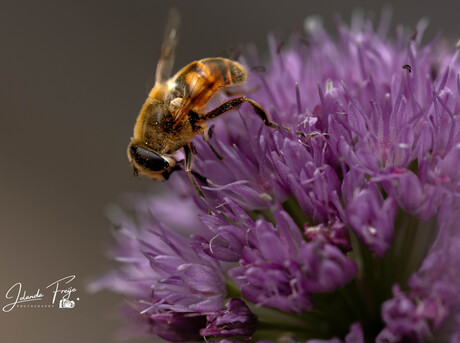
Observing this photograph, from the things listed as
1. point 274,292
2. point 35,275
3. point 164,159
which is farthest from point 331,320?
point 35,275

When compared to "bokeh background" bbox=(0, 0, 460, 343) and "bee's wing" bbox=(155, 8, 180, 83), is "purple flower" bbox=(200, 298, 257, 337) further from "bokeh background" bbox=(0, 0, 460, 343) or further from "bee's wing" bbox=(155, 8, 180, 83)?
"bokeh background" bbox=(0, 0, 460, 343)

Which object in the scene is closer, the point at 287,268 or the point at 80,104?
the point at 287,268

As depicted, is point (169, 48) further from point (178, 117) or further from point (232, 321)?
point (232, 321)

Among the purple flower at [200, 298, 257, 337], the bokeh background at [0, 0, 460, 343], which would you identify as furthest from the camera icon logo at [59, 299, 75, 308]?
the bokeh background at [0, 0, 460, 343]

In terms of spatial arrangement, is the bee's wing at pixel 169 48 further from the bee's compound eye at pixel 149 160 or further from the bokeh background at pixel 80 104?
the bokeh background at pixel 80 104

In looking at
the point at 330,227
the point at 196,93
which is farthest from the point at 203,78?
the point at 330,227

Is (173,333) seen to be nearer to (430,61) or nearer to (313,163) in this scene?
(313,163)
